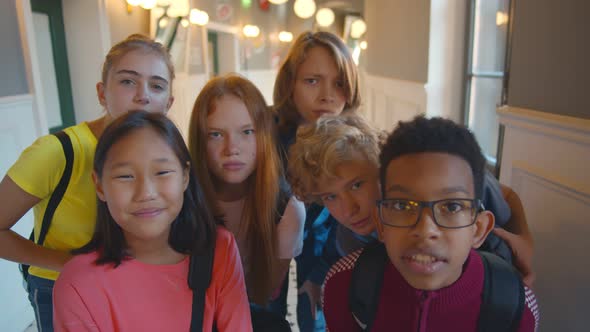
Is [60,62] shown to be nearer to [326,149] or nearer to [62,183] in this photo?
[62,183]

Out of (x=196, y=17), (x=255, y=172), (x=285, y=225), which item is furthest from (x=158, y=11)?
(x=285, y=225)

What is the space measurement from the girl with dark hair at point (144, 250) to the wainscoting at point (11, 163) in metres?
1.41

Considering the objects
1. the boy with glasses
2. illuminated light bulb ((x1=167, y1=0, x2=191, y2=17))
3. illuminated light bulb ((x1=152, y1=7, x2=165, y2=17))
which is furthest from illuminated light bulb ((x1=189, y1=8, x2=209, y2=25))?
the boy with glasses

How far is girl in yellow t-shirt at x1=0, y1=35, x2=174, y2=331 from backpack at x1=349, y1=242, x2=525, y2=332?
796 millimetres

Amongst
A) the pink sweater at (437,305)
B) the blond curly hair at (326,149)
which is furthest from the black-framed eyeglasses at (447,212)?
the blond curly hair at (326,149)

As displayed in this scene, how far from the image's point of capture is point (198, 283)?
1053mm

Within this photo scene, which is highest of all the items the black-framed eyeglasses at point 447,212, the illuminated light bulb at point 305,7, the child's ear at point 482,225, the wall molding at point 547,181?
the illuminated light bulb at point 305,7

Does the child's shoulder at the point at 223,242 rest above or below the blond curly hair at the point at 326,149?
below

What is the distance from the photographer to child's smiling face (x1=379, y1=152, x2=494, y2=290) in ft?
2.69

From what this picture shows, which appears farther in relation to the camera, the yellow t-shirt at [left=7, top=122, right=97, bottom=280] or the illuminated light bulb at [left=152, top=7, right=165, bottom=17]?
the illuminated light bulb at [left=152, top=7, right=165, bottom=17]

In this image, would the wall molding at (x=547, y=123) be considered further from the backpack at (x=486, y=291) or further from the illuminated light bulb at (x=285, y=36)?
the illuminated light bulb at (x=285, y=36)

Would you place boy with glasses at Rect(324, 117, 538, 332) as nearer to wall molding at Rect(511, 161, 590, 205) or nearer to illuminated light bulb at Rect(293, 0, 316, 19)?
wall molding at Rect(511, 161, 590, 205)

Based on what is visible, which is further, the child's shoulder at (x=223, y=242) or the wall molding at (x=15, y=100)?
the wall molding at (x=15, y=100)

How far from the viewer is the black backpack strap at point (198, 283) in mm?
1040
